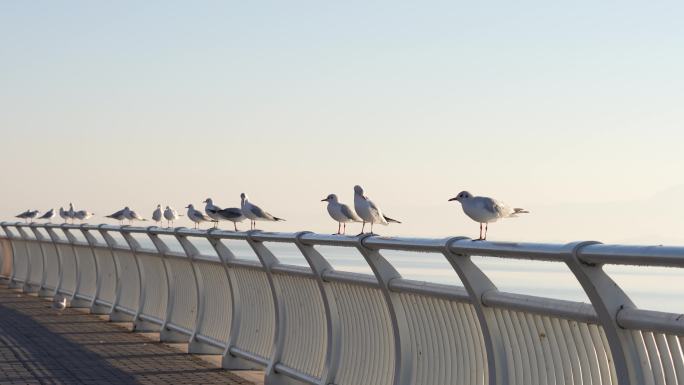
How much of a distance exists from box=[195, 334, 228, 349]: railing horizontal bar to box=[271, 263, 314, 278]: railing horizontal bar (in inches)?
82.1

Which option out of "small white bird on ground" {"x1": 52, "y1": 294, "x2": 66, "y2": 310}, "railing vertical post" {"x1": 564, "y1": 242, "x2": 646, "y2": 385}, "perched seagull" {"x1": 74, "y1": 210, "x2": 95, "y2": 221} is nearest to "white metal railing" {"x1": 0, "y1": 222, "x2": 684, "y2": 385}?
"railing vertical post" {"x1": 564, "y1": 242, "x2": 646, "y2": 385}

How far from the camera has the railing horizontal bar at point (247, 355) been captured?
12.0 metres

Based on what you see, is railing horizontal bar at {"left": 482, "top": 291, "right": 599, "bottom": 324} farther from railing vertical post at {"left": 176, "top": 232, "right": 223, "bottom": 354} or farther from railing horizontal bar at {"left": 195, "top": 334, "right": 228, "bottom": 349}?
railing vertical post at {"left": 176, "top": 232, "right": 223, "bottom": 354}

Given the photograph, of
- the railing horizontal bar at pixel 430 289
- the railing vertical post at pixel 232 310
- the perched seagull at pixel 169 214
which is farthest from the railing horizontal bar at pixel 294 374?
the perched seagull at pixel 169 214

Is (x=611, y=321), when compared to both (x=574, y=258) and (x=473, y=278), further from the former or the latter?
(x=473, y=278)

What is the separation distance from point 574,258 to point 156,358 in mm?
8617

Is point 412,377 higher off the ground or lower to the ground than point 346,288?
lower

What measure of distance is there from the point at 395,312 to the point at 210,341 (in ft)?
17.7

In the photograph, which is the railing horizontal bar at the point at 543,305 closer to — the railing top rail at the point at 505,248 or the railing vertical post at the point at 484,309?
the railing vertical post at the point at 484,309

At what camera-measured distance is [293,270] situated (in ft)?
35.9

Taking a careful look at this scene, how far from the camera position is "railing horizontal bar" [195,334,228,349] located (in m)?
13.4

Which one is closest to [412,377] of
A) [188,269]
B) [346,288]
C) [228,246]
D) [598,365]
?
[346,288]

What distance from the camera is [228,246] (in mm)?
13305

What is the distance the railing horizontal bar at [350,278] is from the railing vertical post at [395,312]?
0.98ft
